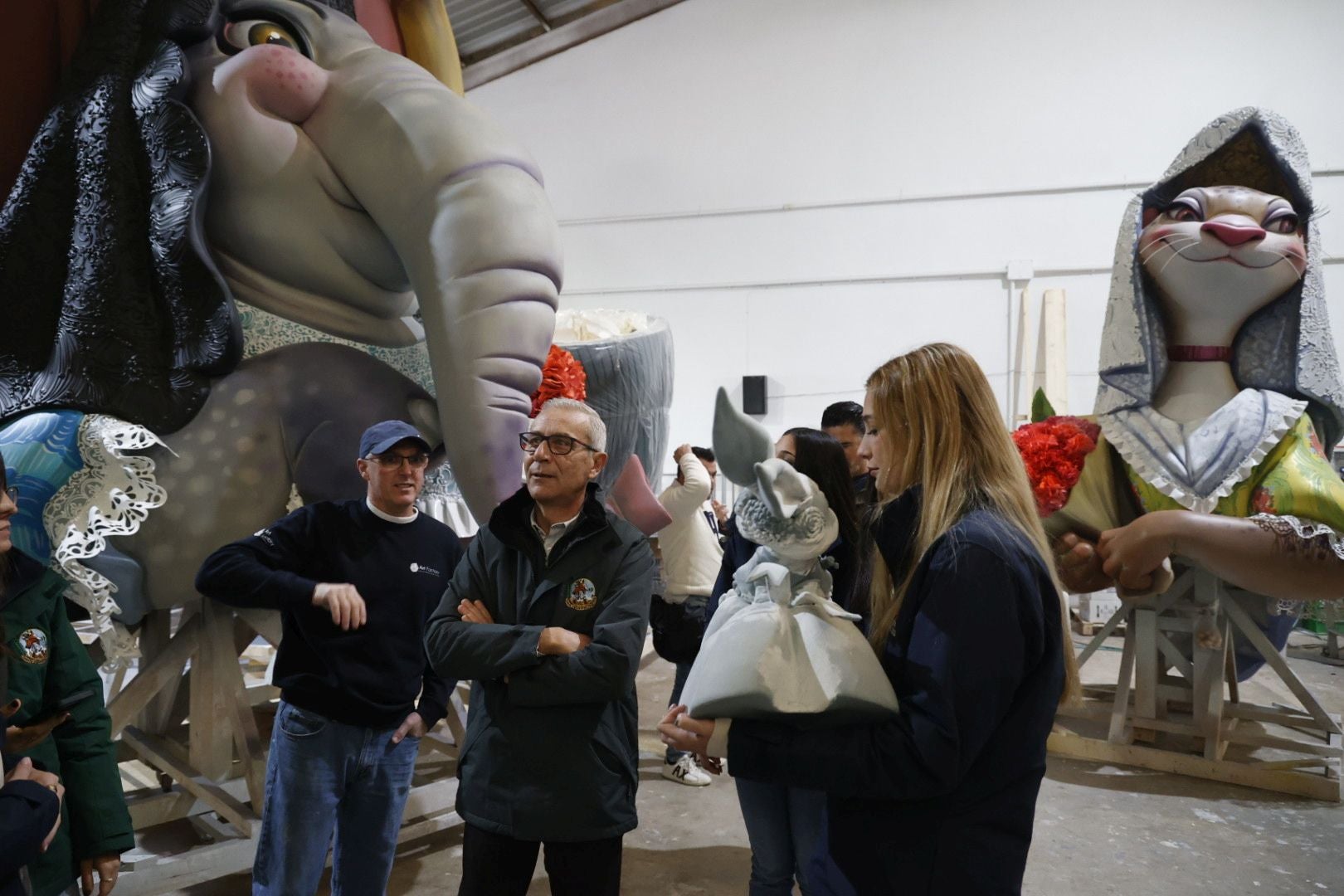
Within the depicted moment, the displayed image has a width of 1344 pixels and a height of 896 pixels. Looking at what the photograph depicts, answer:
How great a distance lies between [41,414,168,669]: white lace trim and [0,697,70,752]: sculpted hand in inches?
32.1

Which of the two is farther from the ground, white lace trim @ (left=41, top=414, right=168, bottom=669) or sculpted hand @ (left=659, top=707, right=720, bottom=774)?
white lace trim @ (left=41, top=414, right=168, bottom=669)

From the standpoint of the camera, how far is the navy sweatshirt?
1.97 meters

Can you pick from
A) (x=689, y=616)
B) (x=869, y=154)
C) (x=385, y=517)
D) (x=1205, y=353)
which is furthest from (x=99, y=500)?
(x=869, y=154)

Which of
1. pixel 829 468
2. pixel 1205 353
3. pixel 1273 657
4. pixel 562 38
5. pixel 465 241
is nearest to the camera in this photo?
pixel 829 468

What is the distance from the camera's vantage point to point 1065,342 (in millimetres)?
7832

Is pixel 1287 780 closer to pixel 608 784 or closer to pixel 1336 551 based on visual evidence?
pixel 1336 551

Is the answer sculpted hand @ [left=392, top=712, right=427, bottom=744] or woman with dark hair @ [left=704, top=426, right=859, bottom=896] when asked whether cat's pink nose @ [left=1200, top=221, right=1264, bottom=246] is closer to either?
woman with dark hair @ [left=704, top=426, right=859, bottom=896]

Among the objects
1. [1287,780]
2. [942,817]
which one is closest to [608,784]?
[942,817]

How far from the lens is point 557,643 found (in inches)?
61.1

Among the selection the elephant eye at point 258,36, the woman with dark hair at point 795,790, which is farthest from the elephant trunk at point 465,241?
the woman with dark hair at point 795,790

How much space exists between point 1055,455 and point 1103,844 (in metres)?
1.31

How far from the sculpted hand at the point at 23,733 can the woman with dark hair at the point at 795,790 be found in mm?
1117

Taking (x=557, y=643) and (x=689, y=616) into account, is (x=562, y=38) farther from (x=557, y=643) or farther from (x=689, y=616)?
(x=557, y=643)

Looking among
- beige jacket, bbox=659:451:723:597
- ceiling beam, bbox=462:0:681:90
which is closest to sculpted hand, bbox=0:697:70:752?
beige jacket, bbox=659:451:723:597
